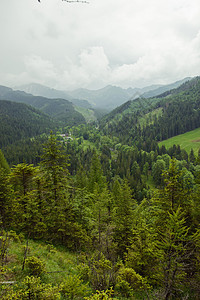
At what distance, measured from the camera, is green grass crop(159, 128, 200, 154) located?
444 feet

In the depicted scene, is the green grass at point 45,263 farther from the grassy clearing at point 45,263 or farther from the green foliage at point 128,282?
the green foliage at point 128,282

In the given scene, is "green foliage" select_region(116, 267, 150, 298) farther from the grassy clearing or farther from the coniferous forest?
the grassy clearing

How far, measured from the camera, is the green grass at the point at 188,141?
13538 centimetres

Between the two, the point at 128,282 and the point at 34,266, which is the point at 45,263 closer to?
the point at 34,266

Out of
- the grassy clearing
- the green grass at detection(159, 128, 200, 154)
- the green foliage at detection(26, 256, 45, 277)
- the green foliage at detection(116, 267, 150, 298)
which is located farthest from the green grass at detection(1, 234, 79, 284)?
the green grass at detection(159, 128, 200, 154)

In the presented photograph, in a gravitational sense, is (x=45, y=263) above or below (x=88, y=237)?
above

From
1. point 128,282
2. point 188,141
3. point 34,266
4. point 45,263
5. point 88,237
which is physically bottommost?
point 128,282

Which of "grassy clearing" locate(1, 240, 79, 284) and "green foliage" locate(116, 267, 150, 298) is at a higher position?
"grassy clearing" locate(1, 240, 79, 284)

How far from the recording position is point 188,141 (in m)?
148

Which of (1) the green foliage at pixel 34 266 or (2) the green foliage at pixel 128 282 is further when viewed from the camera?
(2) the green foliage at pixel 128 282

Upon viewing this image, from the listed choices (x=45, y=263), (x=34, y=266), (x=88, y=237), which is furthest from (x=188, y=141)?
(x=34, y=266)

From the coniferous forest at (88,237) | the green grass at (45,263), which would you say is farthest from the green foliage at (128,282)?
the green grass at (45,263)

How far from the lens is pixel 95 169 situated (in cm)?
5016

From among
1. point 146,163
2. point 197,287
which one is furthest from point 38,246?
point 146,163
